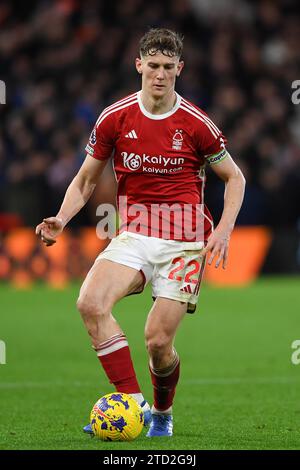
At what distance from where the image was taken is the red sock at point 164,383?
690cm

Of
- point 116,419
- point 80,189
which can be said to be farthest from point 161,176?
point 116,419

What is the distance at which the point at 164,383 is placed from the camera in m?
6.93

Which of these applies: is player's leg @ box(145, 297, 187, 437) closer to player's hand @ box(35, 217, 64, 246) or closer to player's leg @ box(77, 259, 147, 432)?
player's leg @ box(77, 259, 147, 432)

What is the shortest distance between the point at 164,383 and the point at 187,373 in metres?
2.89

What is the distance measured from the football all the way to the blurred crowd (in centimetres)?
1130

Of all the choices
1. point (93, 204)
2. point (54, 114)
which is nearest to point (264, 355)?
point (93, 204)

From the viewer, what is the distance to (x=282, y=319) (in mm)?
13477

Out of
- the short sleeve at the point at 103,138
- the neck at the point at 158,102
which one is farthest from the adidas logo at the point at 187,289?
the neck at the point at 158,102

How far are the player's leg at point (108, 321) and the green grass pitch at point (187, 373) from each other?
0.40 m

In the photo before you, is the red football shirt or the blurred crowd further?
the blurred crowd

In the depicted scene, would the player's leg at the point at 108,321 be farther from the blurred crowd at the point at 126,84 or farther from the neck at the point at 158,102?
the blurred crowd at the point at 126,84

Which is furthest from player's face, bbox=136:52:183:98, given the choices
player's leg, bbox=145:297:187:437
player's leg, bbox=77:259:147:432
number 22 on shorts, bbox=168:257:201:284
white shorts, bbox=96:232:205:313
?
player's leg, bbox=145:297:187:437

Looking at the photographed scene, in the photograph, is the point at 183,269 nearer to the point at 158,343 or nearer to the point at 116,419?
the point at 158,343

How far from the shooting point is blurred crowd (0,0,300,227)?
718 inches
